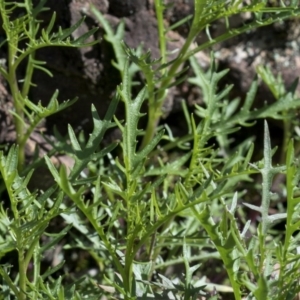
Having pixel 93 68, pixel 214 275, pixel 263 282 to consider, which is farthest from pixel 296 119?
pixel 263 282

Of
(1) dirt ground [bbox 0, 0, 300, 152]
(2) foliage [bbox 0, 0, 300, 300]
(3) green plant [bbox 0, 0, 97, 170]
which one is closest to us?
(2) foliage [bbox 0, 0, 300, 300]

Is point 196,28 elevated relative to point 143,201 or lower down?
elevated

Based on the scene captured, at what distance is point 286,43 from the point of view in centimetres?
147

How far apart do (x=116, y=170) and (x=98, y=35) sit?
0.33 m

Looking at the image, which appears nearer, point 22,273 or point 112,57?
point 22,273

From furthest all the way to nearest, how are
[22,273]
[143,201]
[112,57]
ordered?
[112,57]
[143,201]
[22,273]

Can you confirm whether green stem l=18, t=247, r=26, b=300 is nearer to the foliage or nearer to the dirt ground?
the foliage

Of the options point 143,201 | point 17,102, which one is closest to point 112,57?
point 17,102

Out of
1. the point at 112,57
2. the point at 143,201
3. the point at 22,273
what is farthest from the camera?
the point at 112,57

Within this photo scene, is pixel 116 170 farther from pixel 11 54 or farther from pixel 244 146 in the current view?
pixel 244 146

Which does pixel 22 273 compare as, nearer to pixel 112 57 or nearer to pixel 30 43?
pixel 30 43

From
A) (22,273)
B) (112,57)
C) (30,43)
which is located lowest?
(22,273)

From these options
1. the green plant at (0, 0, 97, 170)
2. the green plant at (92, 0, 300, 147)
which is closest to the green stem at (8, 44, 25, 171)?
the green plant at (0, 0, 97, 170)

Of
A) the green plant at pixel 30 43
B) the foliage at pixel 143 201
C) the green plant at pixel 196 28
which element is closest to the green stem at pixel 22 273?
the foliage at pixel 143 201
